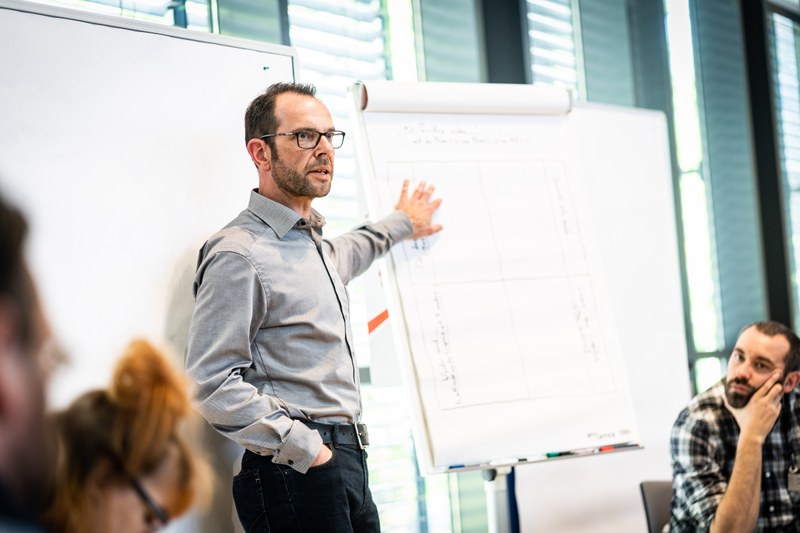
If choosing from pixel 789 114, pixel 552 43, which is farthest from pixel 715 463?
pixel 789 114

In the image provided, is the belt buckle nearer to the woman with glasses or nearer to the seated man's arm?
the seated man's arm

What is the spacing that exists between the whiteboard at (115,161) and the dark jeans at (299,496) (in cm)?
41

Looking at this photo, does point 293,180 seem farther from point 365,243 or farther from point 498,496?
point 498,496

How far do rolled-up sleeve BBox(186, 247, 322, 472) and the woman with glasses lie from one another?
1.28 metres

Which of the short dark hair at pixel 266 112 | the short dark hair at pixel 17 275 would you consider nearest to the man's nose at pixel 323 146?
the short dark hair at pixel 266 112

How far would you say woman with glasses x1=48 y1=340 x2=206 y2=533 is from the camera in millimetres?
563

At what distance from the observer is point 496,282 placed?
2625 mm

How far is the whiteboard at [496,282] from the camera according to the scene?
2465 millimetres

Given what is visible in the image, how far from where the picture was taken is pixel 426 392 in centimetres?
243

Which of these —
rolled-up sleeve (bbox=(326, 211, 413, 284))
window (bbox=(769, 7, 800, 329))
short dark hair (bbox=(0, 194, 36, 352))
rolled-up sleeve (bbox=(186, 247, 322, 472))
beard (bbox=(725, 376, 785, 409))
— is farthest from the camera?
window (bbox=(769, 7, 800, 329))

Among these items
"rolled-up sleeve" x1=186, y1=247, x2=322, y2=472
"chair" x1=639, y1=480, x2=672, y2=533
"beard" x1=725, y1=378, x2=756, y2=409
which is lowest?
"chair" x1=639, y1=480, x2=672, y2=533

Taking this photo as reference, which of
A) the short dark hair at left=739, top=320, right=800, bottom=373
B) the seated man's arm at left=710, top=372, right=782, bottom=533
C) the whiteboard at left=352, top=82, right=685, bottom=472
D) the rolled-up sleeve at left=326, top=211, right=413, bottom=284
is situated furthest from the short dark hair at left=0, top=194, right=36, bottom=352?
the short dark hair at left=739, top=320, right=800, bottom=373

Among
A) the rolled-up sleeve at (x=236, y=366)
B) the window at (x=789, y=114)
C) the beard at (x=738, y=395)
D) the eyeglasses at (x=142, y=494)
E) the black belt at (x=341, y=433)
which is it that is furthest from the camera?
the window at (x=789, y=114)

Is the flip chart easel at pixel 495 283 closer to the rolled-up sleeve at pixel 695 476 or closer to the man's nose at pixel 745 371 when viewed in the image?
the rolled-up sleeve at pixel 695 476
